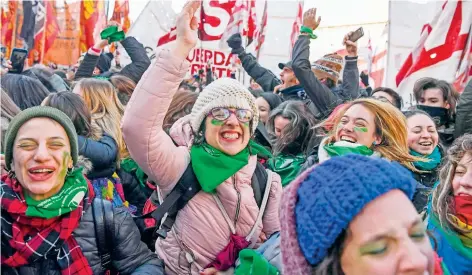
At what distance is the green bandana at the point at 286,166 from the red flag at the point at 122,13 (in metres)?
8.93

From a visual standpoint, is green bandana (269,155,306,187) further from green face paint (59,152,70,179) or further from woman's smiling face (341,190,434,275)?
woman's smiling face (341,190,434,275)

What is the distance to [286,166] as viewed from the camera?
3.59m

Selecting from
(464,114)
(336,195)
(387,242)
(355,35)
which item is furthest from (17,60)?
(387,242)

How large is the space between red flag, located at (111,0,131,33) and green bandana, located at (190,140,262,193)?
974 cm

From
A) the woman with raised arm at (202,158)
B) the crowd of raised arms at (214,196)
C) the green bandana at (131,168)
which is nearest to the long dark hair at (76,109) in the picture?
the crowd of raised arms at (214,196)

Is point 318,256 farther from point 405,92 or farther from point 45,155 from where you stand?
point 405,92

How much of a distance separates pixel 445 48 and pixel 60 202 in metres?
4.60

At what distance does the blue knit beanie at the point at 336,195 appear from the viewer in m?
1.46

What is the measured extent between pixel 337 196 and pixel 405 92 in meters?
4.61

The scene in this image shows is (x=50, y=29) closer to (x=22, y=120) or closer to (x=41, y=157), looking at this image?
(x=22, y=120)

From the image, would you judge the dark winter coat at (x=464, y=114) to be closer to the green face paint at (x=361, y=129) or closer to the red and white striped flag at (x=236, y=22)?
the green face paint at (x=361, y=129)

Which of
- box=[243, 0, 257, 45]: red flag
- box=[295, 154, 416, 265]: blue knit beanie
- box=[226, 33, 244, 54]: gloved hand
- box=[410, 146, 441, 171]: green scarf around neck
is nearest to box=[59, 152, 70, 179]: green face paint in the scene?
box=[295, 154, 416, 265]: blue knit beanie

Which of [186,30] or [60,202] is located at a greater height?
[186,30]

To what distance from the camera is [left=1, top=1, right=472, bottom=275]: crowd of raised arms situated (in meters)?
1.49
